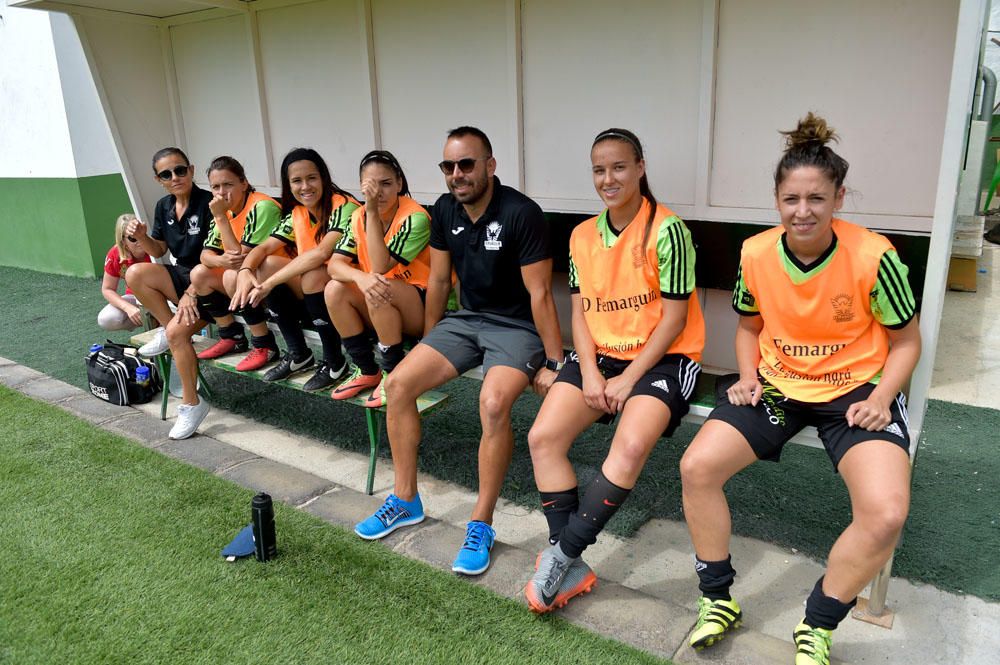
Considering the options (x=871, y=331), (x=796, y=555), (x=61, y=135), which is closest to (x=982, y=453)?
(x=796, y=555)

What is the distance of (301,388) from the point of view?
3906 mm

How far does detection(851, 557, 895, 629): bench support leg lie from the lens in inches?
96.9

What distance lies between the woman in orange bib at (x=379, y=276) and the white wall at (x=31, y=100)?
244 inches

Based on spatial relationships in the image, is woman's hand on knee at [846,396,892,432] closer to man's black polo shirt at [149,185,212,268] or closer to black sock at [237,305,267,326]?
black sock at [237,305,267,326]

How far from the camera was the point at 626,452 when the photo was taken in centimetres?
251

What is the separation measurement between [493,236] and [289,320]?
1430mm

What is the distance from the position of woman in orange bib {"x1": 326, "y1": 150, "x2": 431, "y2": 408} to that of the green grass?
0.81 meters

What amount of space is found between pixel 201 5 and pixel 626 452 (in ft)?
13.9

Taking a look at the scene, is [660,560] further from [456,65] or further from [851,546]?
[456,65]

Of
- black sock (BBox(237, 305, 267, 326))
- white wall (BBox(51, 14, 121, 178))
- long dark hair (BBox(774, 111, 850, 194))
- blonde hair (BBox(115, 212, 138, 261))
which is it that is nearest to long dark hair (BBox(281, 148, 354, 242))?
black sock (BBox(237, 305, 267, 326))

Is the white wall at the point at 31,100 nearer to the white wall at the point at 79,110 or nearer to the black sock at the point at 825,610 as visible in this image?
the white wall at the point at 79,110

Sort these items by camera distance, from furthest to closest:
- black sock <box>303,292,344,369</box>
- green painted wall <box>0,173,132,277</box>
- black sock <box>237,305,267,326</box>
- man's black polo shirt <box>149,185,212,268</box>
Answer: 1. green painted wall <box>0,173,132,277</box>
2. man's black polo shirt <box>149,185,212,268</box>
3. black sock <box>237,305,267,326</box>
4. black sock <box>303,292,344,369</box>

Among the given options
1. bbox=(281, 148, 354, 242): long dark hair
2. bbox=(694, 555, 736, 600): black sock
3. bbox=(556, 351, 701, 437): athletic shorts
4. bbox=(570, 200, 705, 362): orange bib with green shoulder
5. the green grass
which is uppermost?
bbox=(281, 148, 354, 242): long dark hair

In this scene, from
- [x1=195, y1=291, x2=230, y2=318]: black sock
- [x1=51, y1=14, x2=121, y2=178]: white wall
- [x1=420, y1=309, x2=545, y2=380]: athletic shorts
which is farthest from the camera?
[x1=51, y1=14, x2=121, y2=178]: white wall
